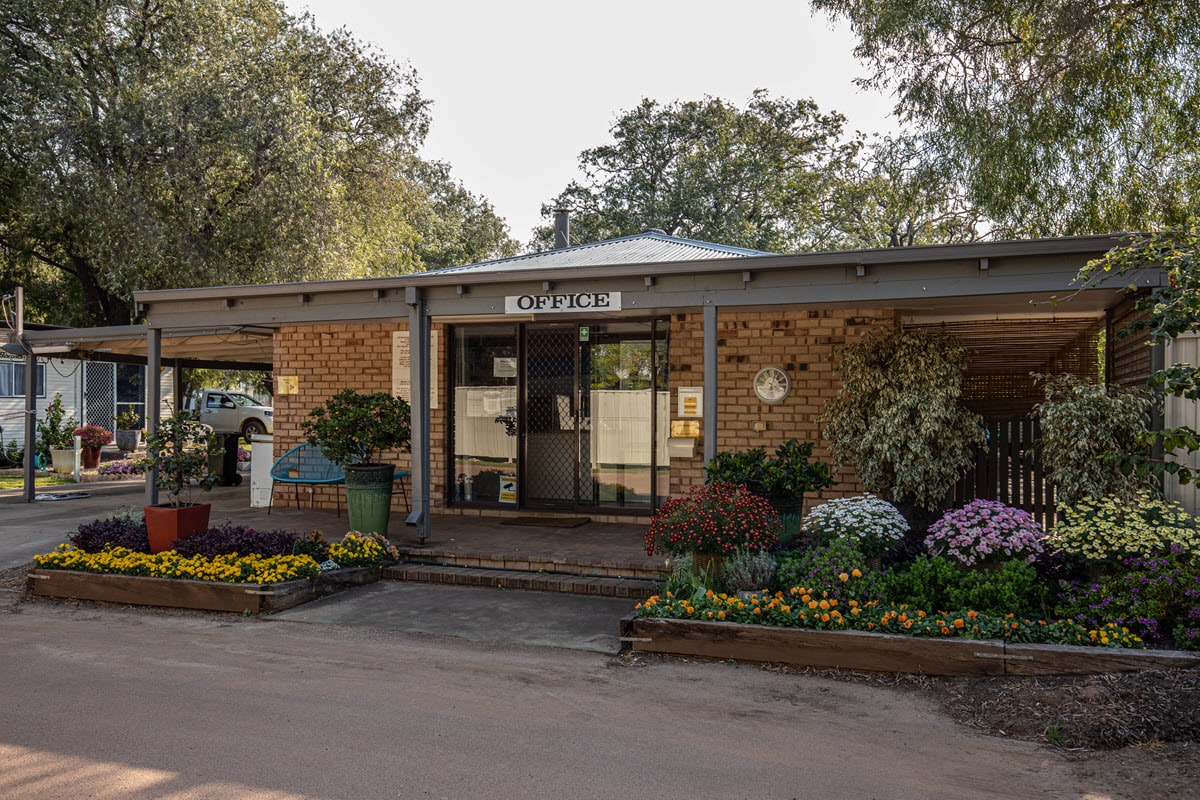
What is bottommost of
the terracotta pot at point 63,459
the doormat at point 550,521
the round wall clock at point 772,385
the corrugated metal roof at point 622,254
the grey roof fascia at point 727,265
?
the doormat at point 550,521

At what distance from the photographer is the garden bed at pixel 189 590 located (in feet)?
22.2

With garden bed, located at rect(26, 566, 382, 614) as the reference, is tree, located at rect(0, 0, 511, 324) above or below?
above

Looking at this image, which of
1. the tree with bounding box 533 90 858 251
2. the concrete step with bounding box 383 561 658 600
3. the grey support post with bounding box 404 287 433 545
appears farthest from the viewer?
the tree with bounding box 533 90 858 251

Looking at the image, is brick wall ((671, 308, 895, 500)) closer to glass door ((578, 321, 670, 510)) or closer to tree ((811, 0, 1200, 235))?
glass door ((578, 321, 670, 510))

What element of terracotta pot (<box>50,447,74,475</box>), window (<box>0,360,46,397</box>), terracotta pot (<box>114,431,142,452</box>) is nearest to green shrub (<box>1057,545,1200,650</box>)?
terracotta pot (<box>50,447,74,475</box>)

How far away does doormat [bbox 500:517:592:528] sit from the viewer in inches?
380

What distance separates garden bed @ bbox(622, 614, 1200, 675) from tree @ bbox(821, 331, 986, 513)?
2.91m

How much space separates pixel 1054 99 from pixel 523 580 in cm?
954

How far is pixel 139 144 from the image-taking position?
57.7ft

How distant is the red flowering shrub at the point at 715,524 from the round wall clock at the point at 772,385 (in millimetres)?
2981

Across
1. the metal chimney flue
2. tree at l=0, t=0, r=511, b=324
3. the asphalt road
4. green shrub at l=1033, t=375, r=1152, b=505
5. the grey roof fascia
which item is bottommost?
the asphalt road

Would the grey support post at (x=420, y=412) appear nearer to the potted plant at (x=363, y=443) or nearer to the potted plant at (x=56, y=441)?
the potted plant at (x=363, y=443)

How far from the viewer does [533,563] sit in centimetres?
775

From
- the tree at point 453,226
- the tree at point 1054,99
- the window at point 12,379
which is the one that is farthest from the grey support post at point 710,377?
the tree at point 453,226
